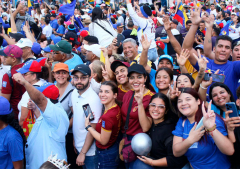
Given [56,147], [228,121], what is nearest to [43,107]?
[56,147]

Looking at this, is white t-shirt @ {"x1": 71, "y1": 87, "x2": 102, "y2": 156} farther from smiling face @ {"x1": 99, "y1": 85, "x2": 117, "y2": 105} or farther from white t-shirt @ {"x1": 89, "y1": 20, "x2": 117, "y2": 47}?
white t-shirt @ {"x1": 89, "y1": 20, "x2": 117, "y2": 47}

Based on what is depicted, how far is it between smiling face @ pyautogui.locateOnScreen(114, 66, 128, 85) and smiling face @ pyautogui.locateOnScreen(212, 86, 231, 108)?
4.17 feet

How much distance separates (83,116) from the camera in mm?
3258

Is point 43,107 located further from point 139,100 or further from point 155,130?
point 155,130

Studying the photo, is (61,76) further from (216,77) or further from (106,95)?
(216,77)

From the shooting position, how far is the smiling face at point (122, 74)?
3525 millimetres

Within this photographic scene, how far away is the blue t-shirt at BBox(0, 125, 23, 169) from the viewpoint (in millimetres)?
2654

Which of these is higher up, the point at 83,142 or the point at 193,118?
the point at 193,118

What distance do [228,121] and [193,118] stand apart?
375 mm

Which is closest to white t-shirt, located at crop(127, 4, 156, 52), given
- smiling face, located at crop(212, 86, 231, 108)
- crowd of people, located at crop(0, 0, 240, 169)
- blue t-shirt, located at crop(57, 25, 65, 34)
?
crowd of people, located at crop(0, 0, 240, 169)

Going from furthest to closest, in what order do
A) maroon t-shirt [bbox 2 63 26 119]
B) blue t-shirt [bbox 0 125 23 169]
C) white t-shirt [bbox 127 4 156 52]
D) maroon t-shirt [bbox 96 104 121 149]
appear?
white t-shirt [bbox 127 4 156 52]
maroon t-shirt [bbox 2 63 26 119]
maroon t-shirt [bbox 96 104 121 149]
blue t-shirt [bbox 0 125 23 169]

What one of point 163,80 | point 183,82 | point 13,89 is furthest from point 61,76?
point 183,82

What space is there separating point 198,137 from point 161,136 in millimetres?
528

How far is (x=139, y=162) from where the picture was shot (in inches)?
113
